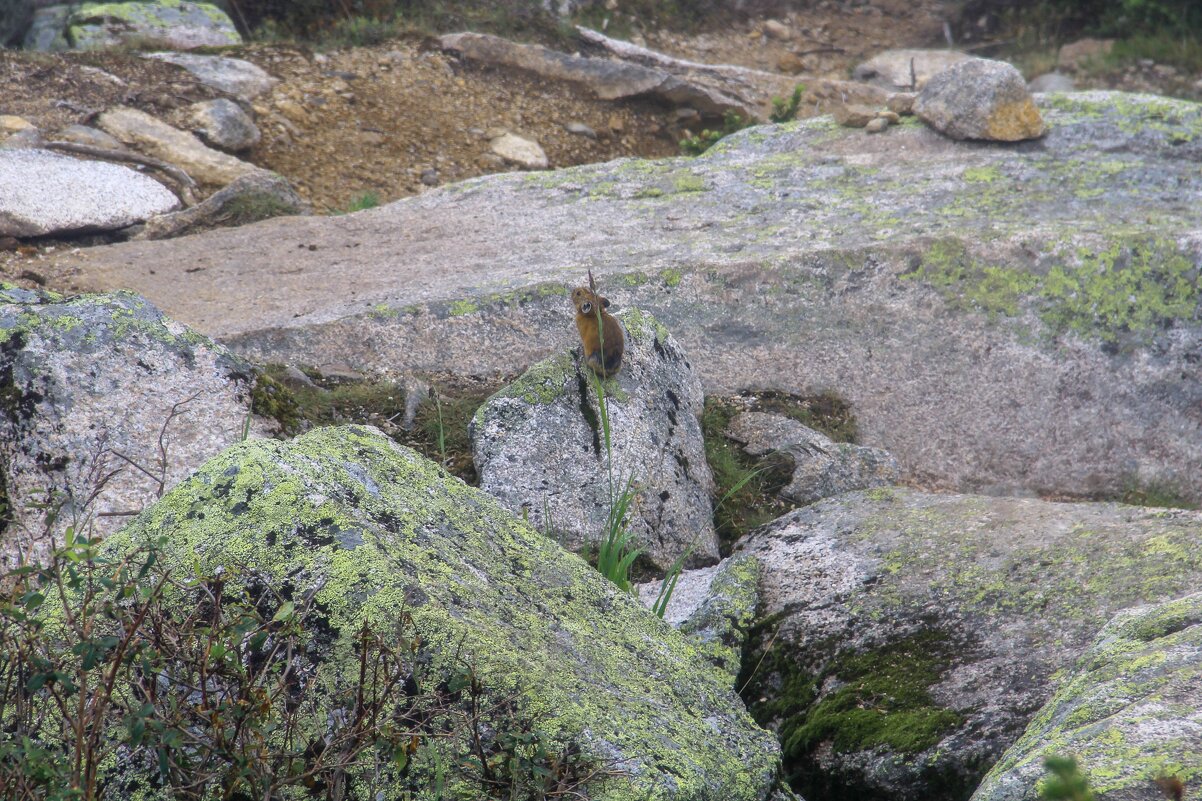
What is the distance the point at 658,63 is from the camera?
1327 cm

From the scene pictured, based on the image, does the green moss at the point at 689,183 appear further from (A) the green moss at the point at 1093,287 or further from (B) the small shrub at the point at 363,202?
(B) the small shrub at the point at 363,202

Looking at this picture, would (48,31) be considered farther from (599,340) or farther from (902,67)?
(902,67)

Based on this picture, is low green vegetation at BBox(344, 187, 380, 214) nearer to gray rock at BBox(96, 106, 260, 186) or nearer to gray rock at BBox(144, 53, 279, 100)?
gray rock at BBox(96, 106, 260, 186)

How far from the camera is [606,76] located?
12469 mm

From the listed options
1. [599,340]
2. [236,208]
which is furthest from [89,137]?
[599,340]

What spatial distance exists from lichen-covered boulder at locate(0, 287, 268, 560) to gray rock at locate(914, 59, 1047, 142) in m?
6.11

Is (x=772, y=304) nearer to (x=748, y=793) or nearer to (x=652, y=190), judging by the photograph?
(x=652, y=190)

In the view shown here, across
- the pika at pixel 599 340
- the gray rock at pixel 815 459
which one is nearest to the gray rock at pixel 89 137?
the pika at pixel 599 340

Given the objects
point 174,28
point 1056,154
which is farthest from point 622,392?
point 174,28

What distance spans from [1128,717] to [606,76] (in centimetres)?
1105

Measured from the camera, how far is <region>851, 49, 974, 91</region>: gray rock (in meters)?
14.9

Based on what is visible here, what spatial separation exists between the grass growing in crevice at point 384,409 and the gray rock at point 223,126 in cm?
478

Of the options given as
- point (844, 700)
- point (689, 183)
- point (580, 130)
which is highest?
point (844, 700)

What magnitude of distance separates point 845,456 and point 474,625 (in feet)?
11.7
